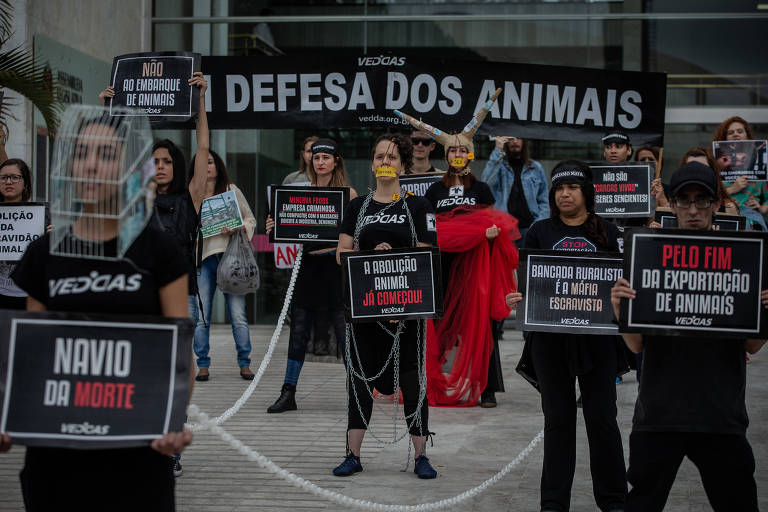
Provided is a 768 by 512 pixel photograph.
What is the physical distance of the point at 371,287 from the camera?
6426 millimetres

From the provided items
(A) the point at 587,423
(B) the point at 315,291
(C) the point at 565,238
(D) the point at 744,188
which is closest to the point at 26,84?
(B) the point at 315,291

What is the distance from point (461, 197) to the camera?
866 cm

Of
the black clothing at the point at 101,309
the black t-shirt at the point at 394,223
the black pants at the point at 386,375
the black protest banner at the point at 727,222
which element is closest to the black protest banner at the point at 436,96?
the black protest banner at the point at 727,222

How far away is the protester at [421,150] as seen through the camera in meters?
9.41

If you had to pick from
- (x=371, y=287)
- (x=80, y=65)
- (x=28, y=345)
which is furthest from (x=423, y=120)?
(x=28, y=345)

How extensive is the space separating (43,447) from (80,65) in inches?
427

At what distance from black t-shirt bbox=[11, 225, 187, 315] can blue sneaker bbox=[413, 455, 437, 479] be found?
318cm

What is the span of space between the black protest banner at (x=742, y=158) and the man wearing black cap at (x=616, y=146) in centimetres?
87

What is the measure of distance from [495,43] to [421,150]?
5.77m

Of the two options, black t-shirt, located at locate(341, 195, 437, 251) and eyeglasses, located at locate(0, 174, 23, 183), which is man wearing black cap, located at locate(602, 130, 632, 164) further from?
eyeglasses, located at locate(0, 174, 23, 183)

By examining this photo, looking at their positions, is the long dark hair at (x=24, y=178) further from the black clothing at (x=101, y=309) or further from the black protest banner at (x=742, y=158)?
the black protest banner at (x=742, y=158)

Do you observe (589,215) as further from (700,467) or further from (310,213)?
(310,213)

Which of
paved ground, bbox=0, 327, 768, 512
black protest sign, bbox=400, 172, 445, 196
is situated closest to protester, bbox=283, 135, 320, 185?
black protest sign, bbox=400, 172, 445, 196

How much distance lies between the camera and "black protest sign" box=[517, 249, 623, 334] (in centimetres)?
525
